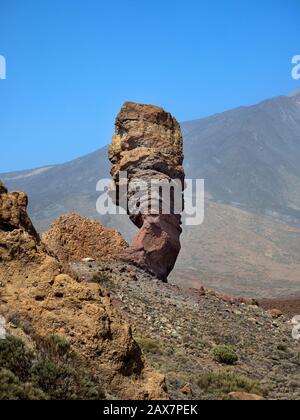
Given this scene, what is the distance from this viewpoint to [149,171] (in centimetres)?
2177

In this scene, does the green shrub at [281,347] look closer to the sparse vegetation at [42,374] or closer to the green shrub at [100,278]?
the green shrub at [100,278]

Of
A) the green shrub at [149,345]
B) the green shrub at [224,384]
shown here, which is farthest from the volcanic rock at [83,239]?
the green shrub at [224,384]

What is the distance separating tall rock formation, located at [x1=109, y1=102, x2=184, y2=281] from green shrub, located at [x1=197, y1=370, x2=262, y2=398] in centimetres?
965

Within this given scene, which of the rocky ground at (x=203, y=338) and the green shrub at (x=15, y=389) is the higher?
the green shrub at (x=15, y=389)

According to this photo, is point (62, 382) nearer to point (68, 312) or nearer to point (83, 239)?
point (68, 312)

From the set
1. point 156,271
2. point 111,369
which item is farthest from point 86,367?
point 156,271

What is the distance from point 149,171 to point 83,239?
315cm

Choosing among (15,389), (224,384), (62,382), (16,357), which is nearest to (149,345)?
(224,384)

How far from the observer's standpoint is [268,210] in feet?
557

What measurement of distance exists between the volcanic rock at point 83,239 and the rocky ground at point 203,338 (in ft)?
3.01

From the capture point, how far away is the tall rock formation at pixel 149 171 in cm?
2142

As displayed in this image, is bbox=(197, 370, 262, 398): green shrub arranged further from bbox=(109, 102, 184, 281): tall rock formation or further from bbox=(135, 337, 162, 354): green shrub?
bbox=(109, 102, 184, 281): tall rock formation
